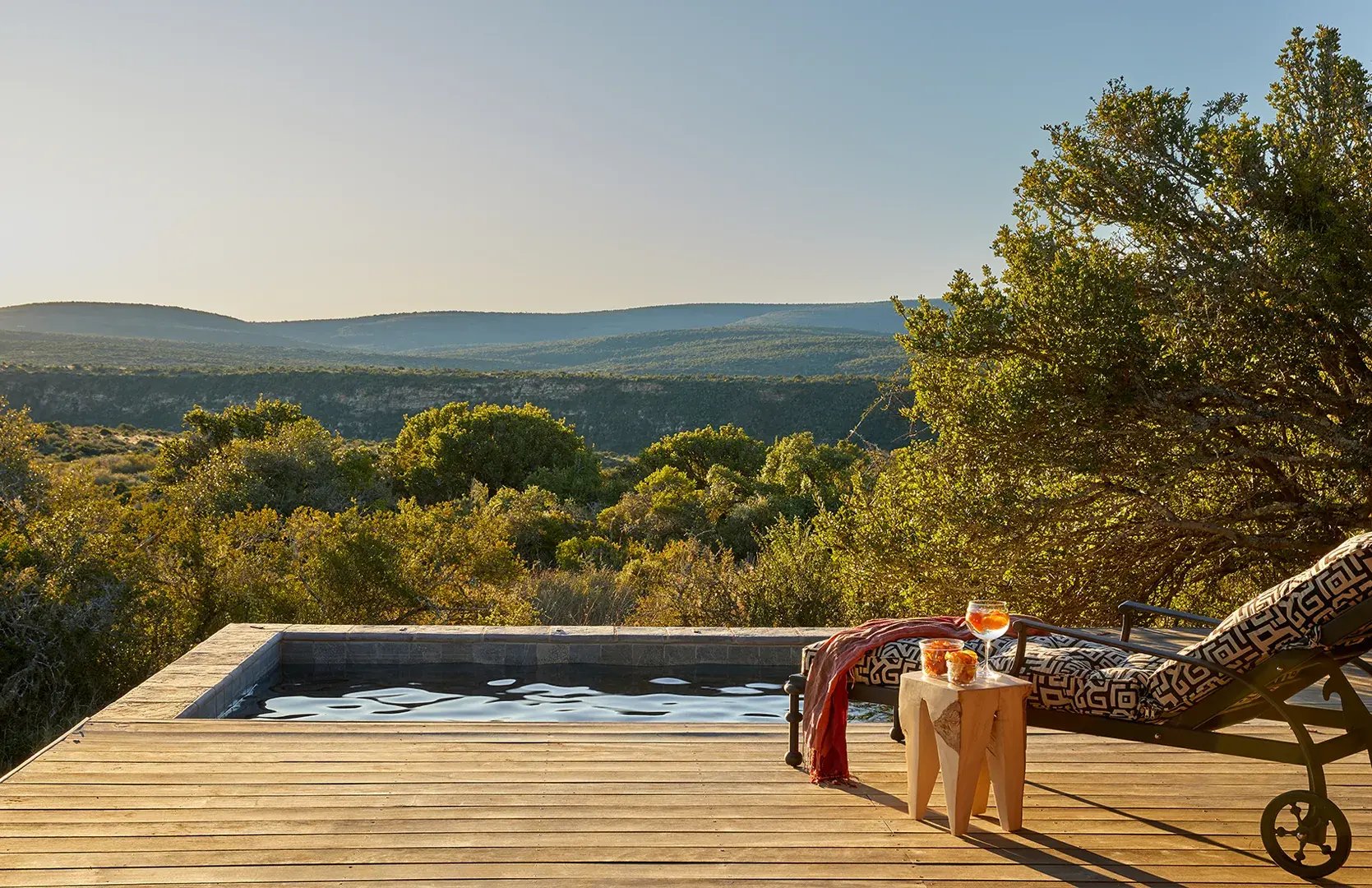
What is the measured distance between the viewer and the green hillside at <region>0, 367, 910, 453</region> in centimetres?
4378

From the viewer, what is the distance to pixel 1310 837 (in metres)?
2.65

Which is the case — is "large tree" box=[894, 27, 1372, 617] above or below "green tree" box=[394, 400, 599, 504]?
above

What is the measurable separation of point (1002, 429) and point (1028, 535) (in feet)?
2.54

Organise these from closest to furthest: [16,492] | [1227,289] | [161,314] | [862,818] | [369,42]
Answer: [862,818], [1227,289], [16,492], [369,42], [161,314]

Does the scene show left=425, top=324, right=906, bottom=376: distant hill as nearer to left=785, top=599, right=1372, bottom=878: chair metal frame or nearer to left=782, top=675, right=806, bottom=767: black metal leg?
left=782, top=675, right=806, bottom=767: black metal leg

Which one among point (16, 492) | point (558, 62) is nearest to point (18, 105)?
point (16, 492)

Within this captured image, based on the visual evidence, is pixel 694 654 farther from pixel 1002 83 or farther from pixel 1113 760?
pixel 1002 83

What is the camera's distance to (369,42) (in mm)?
11297

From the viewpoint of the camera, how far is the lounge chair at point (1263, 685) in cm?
268

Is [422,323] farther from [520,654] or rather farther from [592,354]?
[520,654]

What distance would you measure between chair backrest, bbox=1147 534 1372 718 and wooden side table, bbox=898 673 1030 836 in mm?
412

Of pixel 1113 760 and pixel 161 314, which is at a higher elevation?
pixel 161 314

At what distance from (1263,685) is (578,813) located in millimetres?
1858

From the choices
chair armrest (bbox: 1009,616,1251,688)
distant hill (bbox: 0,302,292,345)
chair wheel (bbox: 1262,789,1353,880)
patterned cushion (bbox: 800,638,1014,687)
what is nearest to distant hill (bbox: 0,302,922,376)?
distant hill (bbox: 0,302,292,345)
